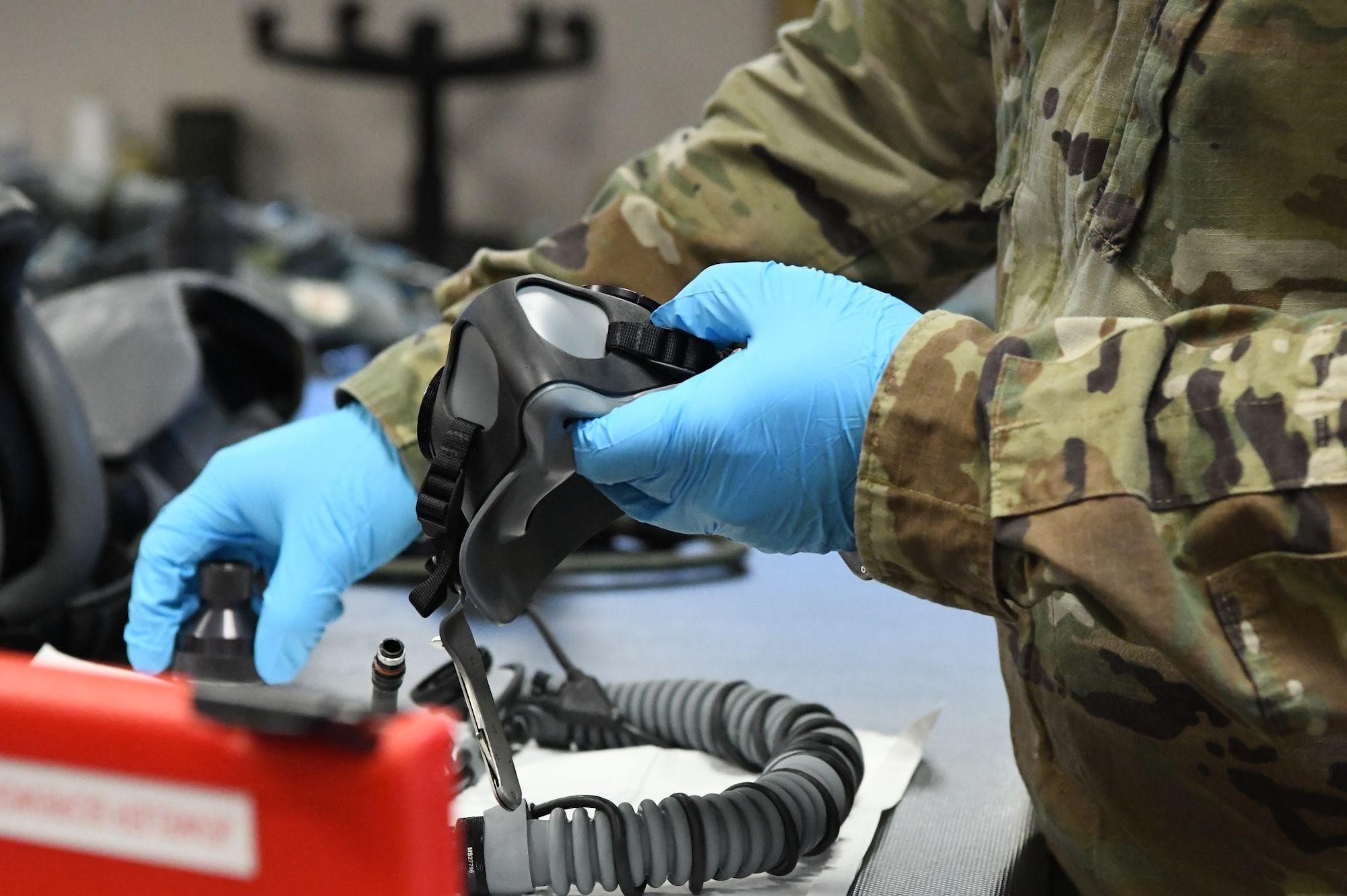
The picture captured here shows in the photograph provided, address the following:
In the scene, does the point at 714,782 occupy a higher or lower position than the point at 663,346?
lower

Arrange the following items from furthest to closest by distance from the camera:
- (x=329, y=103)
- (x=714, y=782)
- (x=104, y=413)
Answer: (x=329, y=103) → (x=104, y=413) → (x=714, y=782)

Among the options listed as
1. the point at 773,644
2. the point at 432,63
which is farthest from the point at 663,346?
the point at 432,63

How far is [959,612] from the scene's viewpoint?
1.19m

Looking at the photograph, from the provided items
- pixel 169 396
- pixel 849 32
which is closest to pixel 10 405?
pixel 169 396

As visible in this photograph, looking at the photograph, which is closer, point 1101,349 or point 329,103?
point 1101,349

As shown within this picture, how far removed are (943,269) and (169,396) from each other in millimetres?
695

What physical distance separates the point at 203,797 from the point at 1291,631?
383 millimetres

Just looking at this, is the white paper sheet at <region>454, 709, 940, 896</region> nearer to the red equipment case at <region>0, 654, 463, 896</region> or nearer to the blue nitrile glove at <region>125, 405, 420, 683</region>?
the blue nitrile glove at <region>125, 405, 420, 683</region>

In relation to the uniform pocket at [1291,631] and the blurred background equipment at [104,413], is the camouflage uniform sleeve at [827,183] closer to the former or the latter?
the blurred background equipment at [104,413]

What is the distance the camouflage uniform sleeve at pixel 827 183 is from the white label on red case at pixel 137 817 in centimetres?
49

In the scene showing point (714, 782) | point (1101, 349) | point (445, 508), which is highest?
point (1101, 349)

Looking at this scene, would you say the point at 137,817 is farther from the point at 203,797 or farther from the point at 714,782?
the point at 714,782

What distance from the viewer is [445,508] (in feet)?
1.83

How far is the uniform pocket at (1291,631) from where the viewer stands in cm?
46
